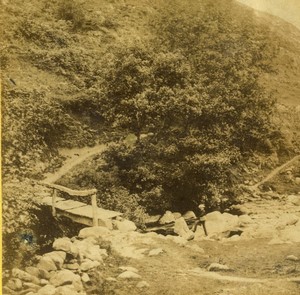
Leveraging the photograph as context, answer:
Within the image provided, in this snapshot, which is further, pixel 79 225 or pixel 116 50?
pixel 116 50

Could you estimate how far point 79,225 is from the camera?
3609 millimetres

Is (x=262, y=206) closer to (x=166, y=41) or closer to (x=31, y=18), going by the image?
(x=166, y=41)

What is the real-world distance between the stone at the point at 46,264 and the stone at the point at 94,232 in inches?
13.3

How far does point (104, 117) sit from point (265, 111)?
1497 mm

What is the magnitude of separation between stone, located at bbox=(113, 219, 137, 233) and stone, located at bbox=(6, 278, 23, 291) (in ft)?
2.90

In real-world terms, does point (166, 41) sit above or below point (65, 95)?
above

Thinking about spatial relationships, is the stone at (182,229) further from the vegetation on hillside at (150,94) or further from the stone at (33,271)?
the stone at (33,271)

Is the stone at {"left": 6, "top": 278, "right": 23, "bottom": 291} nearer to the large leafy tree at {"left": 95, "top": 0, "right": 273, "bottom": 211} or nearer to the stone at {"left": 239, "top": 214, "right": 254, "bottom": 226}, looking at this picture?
the large leafy tree at {"left": 95, "top": 0, "right": 273, "bottom": 211}

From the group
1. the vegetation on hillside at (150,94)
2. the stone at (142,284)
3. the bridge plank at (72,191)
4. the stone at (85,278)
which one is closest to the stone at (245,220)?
the vegetation on hillside at (150,94)

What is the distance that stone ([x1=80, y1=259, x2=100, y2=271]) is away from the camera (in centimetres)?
340

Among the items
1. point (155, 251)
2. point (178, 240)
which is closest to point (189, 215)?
point (178, 240)

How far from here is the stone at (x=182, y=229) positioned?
12.8 ft

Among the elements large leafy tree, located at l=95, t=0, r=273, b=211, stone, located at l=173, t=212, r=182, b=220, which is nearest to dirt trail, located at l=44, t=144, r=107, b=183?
large leafy tree, located at l=95, t=0, r=273, b=211

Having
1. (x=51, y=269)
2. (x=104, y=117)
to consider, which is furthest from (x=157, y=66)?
(x=51, y=269)
